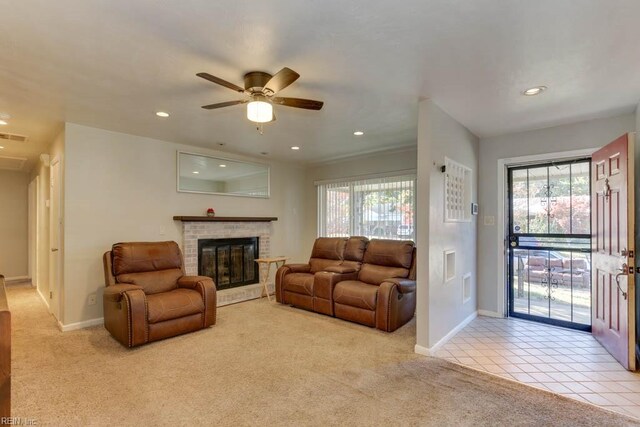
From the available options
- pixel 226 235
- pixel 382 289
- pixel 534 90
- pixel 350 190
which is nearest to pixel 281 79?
pixel 534 90

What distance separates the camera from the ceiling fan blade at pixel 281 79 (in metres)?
2.04

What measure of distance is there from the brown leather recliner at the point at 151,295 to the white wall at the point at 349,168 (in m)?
2.86

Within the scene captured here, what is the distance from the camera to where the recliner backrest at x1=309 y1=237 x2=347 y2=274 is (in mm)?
4867

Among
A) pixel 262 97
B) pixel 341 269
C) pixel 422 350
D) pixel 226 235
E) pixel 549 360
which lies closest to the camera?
pixel 262 97

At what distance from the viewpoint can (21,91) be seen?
274 centimetres

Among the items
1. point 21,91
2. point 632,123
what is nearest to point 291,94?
point 21,91

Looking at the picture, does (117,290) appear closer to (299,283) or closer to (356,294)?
(299,283)

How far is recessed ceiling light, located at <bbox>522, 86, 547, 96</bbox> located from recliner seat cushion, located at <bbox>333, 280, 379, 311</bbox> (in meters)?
2.49

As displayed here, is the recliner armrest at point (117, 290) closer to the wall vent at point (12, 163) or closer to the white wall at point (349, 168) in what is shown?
the white wall at point (349, 168)

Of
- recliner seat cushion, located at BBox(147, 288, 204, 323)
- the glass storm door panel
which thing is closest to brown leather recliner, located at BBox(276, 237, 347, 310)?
recliner seat cushion, located at BBox(147, 288, 204, 323)

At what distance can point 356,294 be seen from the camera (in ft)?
12.4

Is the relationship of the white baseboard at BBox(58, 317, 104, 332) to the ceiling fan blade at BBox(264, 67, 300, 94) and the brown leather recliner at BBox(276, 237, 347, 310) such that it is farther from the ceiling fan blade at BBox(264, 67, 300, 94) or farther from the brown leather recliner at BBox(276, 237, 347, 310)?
the ceiling fan blade at BBox(264, 67, 300, 94)

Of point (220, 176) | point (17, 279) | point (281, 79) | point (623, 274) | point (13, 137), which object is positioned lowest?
point (17, 279)

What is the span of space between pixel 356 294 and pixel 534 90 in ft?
8.96
